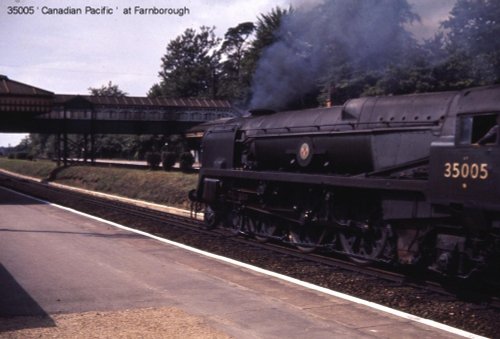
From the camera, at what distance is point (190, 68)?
92.9 meters

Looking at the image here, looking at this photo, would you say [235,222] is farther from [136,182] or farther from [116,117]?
[116,117]

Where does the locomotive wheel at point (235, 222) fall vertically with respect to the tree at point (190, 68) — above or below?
below

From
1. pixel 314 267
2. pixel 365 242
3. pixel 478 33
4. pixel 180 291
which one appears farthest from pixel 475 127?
pixel 478 33

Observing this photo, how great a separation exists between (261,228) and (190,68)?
81833 mm

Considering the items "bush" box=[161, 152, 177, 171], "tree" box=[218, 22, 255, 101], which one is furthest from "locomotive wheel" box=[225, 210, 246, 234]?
"tree" box=[218, 22, 255, 101]

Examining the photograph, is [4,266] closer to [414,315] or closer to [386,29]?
[414,315]

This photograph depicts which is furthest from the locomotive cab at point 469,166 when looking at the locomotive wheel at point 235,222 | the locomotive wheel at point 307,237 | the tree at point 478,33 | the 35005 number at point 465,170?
the locomotive wheel at point 235,222

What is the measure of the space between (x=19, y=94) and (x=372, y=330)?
101 feet

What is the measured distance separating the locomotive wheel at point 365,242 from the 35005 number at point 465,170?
1926 millimetres

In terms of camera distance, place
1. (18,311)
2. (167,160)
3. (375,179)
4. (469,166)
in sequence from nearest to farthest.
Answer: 1. (18,311)
2. (469,166)
3. (375,179)
4. (167,160)

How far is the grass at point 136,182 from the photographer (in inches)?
1013

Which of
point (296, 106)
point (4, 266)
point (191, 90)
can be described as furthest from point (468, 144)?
point (191, 90)

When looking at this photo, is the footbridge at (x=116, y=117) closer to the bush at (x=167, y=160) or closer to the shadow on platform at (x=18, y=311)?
the bush at (x=167, y=160)

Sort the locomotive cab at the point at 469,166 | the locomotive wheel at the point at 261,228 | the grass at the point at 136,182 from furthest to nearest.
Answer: the grass at the point at 136,182 → the locomotive wheel at the point at 261,228 → the locomotive cab at the point at 469,166
